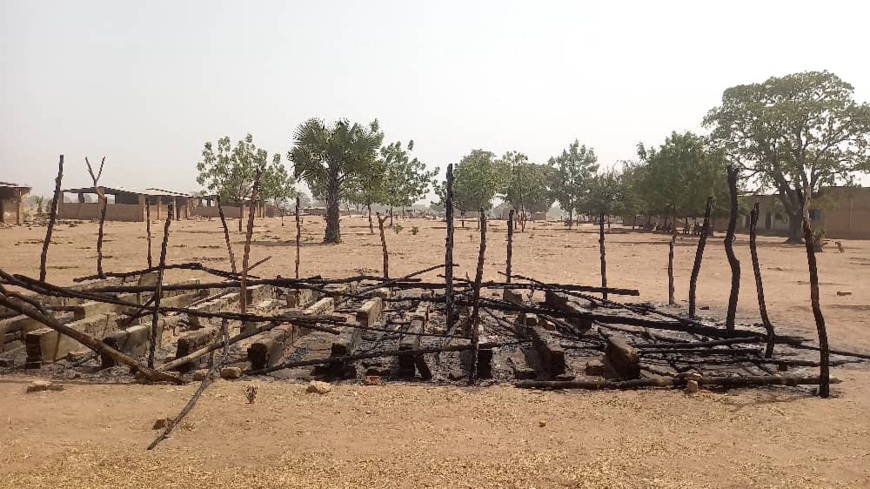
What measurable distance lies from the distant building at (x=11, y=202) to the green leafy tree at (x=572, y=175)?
5725 cm

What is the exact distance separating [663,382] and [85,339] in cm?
A: 527

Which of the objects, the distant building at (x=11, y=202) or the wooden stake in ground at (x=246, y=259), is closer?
the wooden stake in ground at (x=246, y=259)

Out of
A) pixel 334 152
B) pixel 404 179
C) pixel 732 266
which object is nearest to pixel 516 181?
pixel 404 179

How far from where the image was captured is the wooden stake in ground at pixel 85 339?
4438mm

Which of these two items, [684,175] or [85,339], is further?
[684,175]

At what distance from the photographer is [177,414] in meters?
4.44

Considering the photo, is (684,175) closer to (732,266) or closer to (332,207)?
(332,207)

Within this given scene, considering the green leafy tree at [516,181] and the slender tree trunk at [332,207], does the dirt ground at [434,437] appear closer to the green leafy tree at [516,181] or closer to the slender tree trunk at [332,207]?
the slender tree trunk at [332,207]

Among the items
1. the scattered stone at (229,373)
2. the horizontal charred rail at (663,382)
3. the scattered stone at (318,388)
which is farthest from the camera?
the scattered stone at (229,373)

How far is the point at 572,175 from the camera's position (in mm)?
77125

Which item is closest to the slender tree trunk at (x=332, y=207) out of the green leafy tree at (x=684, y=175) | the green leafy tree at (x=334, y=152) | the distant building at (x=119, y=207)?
the green leafy tree at (x=334, y=152)

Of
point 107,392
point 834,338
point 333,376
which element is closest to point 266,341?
point 333,376

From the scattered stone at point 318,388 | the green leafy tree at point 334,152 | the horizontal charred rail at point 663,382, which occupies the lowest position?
the scattered stone at point 318,388

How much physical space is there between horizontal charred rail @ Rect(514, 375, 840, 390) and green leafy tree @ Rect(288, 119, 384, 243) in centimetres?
2036
